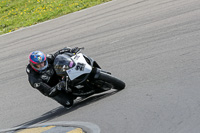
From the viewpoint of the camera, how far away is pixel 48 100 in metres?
8.63

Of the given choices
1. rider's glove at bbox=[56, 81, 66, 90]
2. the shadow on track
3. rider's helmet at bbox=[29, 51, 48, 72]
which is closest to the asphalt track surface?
the shadow on track

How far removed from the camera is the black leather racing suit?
24.1ft

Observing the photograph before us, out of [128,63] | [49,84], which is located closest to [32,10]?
[128,63]

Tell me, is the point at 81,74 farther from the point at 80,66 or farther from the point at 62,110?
the point at 62,110

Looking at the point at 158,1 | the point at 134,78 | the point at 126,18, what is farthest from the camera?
the point at 158,1

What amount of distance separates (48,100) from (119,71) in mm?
1877

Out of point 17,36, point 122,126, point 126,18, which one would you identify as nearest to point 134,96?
point 122,126

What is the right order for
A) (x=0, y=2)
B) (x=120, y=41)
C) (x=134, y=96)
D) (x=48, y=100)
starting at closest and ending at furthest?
(x=134, y=96) → (x=48, y=100) → (x=120, y=41) → (x=0, y=2)

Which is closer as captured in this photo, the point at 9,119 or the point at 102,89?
the point at 102,89

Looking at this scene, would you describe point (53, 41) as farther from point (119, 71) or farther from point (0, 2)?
point (0, 2)

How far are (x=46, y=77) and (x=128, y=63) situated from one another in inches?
97.9

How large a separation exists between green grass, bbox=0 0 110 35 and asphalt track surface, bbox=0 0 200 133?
1.38 metres

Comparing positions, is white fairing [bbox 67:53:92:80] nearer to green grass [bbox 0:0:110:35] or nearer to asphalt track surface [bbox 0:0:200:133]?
asphalt track surface [bbox 0:0:200:133]

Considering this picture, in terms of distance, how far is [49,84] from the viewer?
25.4 ft
